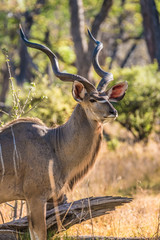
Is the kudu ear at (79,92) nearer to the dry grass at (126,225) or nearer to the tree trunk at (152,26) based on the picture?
the dry grass at (126,225)

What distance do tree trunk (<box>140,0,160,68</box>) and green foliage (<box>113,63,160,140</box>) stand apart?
2372 millimetres

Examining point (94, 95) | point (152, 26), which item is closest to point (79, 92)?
point (94, 95)

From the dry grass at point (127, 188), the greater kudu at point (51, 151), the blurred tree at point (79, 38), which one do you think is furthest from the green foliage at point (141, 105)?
the greater kudu at point (51, 151)

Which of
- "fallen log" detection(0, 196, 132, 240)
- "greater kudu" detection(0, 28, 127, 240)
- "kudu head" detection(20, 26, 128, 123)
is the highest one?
"kudu head" detection(20, 26, 128, 123)

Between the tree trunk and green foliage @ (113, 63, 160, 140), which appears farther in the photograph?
the tree trunk

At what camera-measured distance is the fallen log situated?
448 cm

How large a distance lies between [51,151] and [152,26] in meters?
9.30

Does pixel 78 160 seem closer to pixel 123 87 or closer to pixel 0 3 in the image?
pixel 123 87

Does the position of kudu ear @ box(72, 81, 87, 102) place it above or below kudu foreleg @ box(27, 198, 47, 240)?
above

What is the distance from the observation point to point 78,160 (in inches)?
166

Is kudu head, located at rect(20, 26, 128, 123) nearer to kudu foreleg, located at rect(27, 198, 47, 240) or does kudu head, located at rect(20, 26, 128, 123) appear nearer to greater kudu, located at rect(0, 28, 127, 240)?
greater kudu, located at rect(0, 28, 127, 240)

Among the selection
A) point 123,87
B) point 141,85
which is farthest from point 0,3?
point 123,87

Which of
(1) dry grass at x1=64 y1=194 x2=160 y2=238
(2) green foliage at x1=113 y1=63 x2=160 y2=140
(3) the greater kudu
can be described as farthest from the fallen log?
(2) green foliage at x1=113 y1=63 x2=160 y2=140

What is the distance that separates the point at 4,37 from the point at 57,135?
16.8 metres
